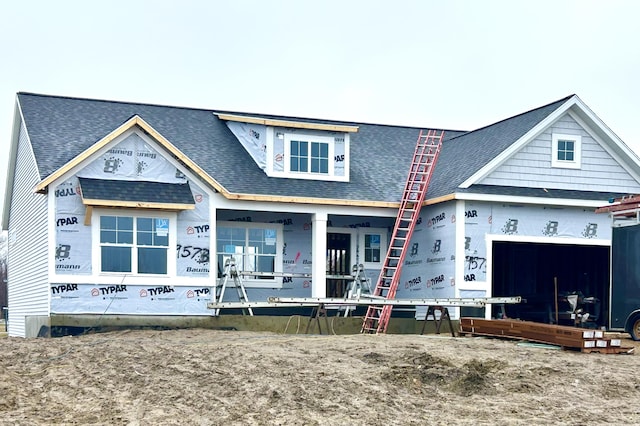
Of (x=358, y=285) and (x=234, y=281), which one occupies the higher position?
(x=234, y=281)

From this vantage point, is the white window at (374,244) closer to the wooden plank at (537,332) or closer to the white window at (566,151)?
the white window at (566,151)

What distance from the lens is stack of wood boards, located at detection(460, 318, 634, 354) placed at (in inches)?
629

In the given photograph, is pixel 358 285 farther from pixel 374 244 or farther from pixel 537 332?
pixel 537 332

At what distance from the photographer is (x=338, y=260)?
24.7m

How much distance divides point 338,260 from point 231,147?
431 centimetres

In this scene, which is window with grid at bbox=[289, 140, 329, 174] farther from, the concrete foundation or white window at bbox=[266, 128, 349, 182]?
the concrete foundation

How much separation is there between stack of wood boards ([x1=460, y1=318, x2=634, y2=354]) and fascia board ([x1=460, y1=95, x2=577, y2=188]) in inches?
175

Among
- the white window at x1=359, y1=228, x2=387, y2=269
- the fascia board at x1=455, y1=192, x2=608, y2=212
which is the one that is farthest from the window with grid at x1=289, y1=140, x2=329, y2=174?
the fascia board at x1=455, y1=192, x2=608, y2=212

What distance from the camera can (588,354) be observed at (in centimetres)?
1581

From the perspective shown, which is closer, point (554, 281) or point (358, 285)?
point (358, 285)

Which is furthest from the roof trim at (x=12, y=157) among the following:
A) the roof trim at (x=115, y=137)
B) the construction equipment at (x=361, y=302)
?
the construction equipment at (x=361, y=302)

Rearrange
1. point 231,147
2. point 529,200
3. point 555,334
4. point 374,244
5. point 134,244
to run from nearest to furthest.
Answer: point 555,334 < point 134,244 < point 529,200 < point 231,147 < point 374,244

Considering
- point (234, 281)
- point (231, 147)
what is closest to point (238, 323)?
point (234, 281)

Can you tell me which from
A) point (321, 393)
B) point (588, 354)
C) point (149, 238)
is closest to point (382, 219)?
point (149, 238)
